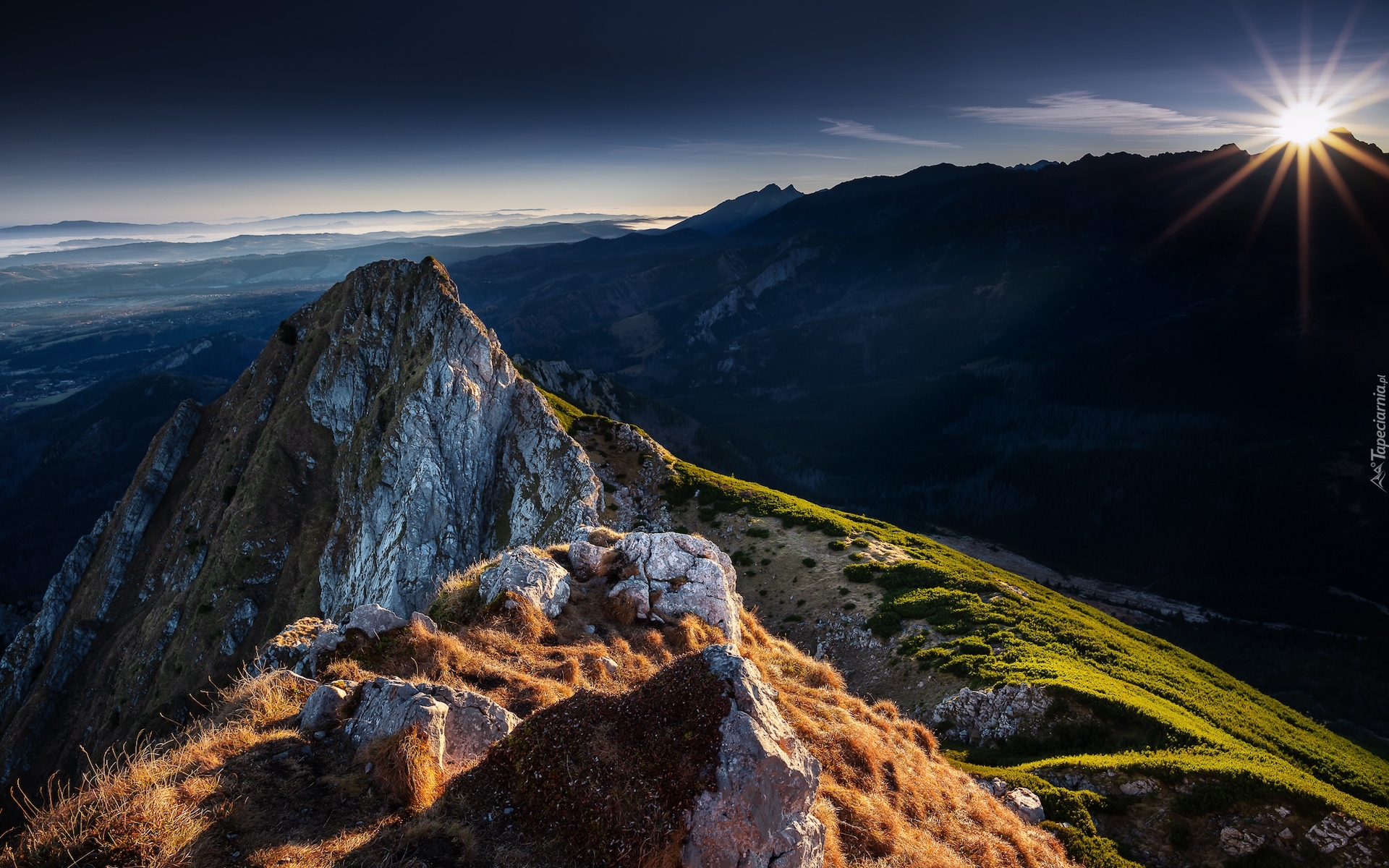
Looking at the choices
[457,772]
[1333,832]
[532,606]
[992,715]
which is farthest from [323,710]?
[1333,832]

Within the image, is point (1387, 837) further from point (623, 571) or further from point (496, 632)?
point (496, 632)

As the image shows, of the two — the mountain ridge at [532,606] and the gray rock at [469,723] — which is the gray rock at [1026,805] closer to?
the mountain ridge at [532,606]

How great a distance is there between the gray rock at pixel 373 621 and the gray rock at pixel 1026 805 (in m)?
19.3

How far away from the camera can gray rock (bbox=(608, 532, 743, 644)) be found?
20.9 metres

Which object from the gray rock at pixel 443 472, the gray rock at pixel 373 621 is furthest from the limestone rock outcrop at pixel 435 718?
the gray rock at pixel 443 472

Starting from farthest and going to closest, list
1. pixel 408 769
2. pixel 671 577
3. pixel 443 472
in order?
pixel 443 472
pixel 671 577
pixel 408 769

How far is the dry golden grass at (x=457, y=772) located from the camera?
8.09m

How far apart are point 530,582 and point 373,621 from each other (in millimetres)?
4707

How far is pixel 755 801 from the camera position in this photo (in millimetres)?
9273

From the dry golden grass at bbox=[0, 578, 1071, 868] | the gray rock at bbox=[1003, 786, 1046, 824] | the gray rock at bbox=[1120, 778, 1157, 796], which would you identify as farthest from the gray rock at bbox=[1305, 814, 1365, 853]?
the dry golden grass at bbox=[0, 578, 1071, 868]

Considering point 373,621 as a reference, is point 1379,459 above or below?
below

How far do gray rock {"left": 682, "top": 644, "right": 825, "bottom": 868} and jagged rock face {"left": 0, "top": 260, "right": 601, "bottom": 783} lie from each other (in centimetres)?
3642

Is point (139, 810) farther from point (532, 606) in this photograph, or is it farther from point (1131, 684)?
point (1131, 684)

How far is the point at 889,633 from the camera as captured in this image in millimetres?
33719
